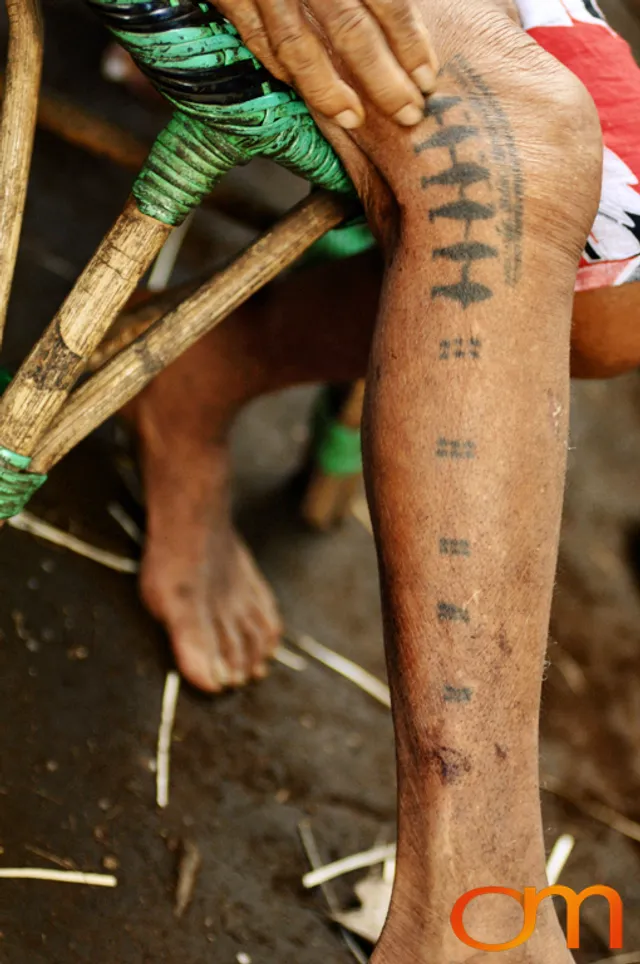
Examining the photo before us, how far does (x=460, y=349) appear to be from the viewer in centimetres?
64

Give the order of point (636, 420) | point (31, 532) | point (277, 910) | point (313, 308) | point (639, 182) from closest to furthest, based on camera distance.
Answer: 1. point (639, 182)
2. point (277, 910)
3. point (313, 308)
4. point (31, 532)
5. point (636, 420)

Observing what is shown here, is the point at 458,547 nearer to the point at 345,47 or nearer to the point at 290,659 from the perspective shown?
the point at 345,47

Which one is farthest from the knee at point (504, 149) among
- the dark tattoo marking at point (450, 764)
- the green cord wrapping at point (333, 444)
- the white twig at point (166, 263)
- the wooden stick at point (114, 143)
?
the white twig at point (166, 263)

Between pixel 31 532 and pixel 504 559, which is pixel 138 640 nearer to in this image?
pixel 31 532

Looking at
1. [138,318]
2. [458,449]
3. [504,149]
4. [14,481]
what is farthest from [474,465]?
[138,318]

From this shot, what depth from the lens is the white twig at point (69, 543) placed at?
3.88ft

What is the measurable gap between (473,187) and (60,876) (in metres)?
0.72

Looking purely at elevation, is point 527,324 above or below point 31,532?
above

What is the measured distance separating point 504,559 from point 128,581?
682 mm

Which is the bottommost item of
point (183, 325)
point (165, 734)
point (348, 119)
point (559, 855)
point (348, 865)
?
point (559, 855)

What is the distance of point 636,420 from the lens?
179cm

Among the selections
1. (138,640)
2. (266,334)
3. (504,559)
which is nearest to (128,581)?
(138,640)

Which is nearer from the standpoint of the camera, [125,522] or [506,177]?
[506,177]

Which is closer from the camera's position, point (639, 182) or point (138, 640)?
point (639, 182)
